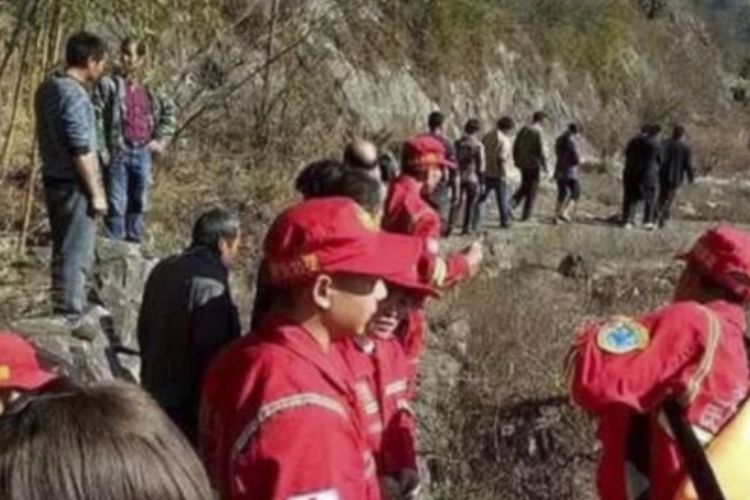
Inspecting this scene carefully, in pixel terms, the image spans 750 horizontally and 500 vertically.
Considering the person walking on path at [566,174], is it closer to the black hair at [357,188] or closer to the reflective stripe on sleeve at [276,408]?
the black hair at [357,188]

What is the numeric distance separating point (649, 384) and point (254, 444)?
3.12ft

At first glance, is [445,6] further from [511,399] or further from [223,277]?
[223,277]

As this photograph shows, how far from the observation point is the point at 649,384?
3445mm

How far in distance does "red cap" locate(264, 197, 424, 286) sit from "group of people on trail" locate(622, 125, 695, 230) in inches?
753

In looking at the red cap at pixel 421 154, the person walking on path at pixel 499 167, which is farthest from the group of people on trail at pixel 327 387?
the person walking on path at pixel 499 167

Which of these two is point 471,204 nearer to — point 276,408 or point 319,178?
point 319,178

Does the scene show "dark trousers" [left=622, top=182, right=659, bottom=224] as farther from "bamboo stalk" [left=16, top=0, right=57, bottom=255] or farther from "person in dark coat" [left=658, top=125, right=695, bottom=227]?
"bamboo stalk" [left=16, top=0, right=57, bottom=255]

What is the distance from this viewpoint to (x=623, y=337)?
137 inches

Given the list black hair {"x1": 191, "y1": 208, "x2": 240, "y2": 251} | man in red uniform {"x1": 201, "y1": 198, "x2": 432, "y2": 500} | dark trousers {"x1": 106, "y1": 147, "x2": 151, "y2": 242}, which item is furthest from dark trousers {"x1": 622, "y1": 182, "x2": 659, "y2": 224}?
man in red uniform {"x1": 201, "y1": 198, "x2": 432, "y2": 500}

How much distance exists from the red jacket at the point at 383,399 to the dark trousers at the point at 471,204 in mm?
14976

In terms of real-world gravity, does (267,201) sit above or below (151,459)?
below

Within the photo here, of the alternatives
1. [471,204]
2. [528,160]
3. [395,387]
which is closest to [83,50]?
[395,387]

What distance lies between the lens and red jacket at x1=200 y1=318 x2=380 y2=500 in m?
2.83

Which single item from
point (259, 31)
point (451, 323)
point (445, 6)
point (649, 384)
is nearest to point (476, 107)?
point (445, 6)
